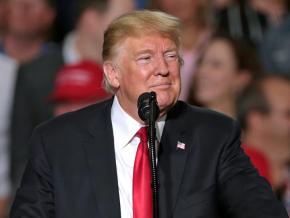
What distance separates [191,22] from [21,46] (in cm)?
110

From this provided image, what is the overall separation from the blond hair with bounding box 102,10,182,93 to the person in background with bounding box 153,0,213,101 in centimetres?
268

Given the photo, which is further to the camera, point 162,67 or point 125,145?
point 125,145

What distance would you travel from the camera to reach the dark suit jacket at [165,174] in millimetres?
2709

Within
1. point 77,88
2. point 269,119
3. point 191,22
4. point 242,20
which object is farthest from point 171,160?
point 242,20

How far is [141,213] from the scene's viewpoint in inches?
105

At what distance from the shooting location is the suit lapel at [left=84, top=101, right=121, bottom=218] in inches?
108

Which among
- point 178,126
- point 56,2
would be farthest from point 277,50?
point 178,126

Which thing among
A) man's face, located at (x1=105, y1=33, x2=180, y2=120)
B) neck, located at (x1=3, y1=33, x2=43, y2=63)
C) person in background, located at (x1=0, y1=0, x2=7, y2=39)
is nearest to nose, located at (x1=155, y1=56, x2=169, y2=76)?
man's face, located at (x1=105, y1=33, x2=180, y2=120)

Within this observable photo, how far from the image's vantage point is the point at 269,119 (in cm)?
549

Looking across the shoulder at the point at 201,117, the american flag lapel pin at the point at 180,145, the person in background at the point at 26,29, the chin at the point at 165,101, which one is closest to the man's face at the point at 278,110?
the person in background at the point at 26,29

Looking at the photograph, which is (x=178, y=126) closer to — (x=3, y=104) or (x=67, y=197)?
(x=67, y=197)

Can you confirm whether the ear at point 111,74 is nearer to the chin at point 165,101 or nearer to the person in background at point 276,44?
the chin at point 165,101

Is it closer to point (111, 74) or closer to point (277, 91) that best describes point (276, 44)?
point (277, 91)

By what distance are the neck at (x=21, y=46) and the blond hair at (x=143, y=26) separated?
3.05m
